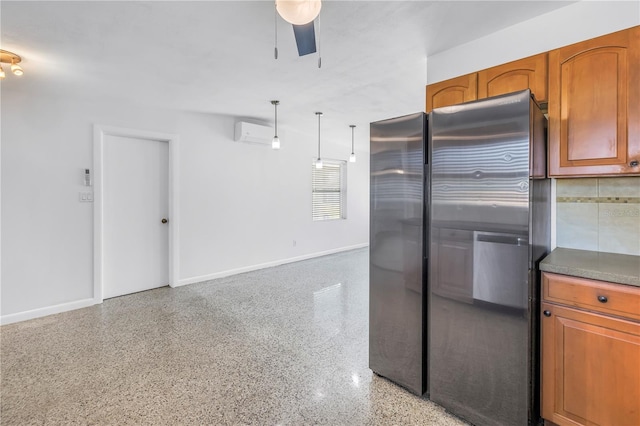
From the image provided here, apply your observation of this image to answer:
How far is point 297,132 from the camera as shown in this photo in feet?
19.1

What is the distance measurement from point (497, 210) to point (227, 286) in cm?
378

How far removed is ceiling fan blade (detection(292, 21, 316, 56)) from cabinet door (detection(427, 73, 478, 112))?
1.37 metres

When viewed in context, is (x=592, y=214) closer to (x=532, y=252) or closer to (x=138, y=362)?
(x=532, y=252)

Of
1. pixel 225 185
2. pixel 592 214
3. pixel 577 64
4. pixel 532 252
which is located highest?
pixel 577 64

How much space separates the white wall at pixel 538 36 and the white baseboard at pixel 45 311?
14.9ft

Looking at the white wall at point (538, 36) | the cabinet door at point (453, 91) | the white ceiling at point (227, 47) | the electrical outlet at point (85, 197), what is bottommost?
the electrical outlet at point (85, 197)

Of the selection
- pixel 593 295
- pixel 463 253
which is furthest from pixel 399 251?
pixel 593 295

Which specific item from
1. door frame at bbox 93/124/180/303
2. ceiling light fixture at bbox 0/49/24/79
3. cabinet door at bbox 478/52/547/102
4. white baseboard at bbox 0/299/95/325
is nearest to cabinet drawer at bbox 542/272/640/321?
cabinet door at bbox 478/52/547/102

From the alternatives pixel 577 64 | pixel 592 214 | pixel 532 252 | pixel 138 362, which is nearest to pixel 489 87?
pixel 577 64

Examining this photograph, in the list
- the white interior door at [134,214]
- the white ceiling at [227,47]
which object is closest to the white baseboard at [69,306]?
the white interior door at [134,214]

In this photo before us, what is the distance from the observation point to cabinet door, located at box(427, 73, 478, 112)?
2348mm

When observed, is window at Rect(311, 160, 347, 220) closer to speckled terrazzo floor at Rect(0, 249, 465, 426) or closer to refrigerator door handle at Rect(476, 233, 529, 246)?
speckled terrazzo floor at Rect(0, 249, 465, 426)

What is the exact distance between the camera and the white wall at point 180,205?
10.6 feet

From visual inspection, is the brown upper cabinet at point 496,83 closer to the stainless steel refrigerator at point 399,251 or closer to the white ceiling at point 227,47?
the white ceiling at point 227,47
